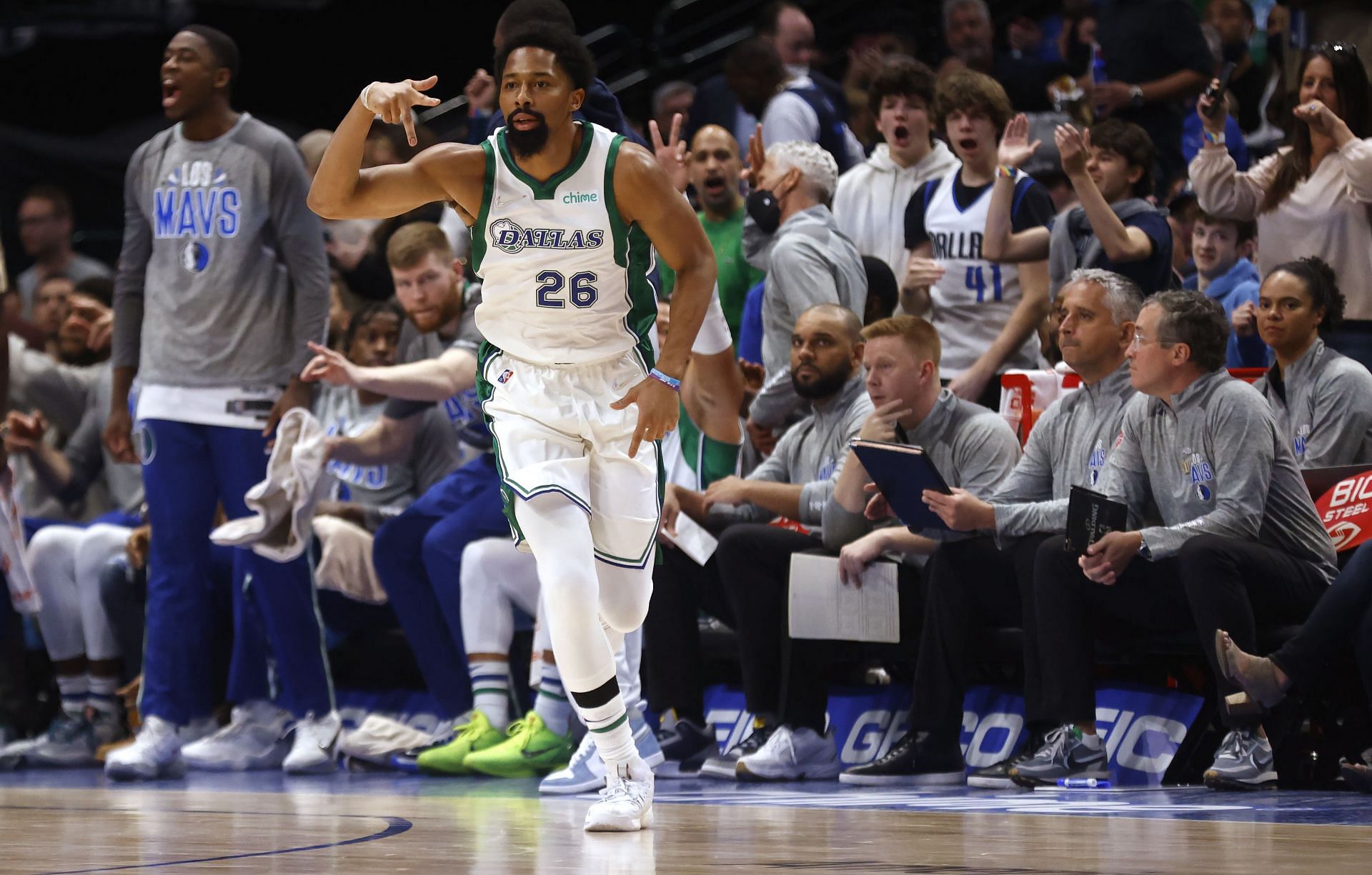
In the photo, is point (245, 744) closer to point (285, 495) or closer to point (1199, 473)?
point (285, 495)

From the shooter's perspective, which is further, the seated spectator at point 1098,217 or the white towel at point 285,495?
the white towel at point 285,495

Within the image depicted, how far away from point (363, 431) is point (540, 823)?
3.16 metres

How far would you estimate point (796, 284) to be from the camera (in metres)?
6.98

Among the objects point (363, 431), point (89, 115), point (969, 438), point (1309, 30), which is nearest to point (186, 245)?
point (363, 431)

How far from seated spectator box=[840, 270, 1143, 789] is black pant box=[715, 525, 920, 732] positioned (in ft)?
1.20

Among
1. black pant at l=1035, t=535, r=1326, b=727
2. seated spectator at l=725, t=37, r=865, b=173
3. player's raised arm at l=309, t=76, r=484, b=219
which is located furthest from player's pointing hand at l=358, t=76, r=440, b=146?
seated spectator at l=725, t=37, r=865, b=173

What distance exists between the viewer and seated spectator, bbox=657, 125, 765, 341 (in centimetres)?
778

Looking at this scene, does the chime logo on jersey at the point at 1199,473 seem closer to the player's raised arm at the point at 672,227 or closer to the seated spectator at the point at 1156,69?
the player's raised arm at the point at 672,227

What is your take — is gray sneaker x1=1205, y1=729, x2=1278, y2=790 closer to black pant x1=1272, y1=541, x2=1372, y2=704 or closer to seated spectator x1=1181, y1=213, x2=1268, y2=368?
black pant x1=1272, y1=541, x2=1372, y2=704

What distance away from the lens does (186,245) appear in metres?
7.06

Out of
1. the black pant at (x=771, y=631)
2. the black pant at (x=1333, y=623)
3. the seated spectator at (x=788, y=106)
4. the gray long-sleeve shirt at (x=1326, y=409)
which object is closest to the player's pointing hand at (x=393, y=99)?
the black pant at (x=771, y=631)

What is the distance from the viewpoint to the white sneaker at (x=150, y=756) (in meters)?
6.85

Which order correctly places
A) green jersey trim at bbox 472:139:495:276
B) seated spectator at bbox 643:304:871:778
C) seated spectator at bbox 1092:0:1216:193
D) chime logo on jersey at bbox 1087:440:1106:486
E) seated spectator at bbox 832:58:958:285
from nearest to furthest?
green jersey trim at bbox 472:139:495:276
chime logo on jersey at bbox 1087:440:1106:486
seated spectator at bbox 643:304:871:778
seated spectator at bbox 832:58:958:285
seated spectator at bbox 1092:0:1216:193

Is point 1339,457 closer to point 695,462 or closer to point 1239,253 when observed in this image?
point 1239,253
